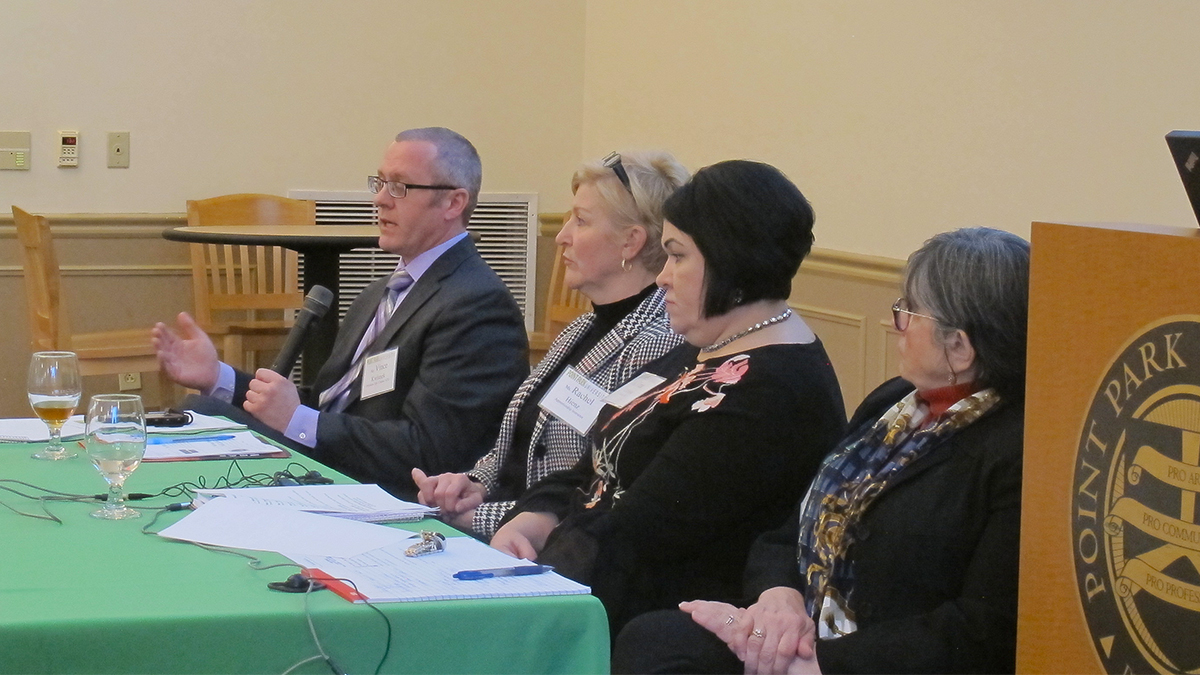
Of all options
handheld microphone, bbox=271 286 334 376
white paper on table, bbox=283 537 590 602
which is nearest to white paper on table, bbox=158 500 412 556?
white paper on table, bbox=283 537 590 602

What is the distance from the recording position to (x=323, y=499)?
70.2 inches

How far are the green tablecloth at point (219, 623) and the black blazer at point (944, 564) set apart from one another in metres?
0.52

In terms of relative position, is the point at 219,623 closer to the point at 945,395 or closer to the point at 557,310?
the point at 945,395

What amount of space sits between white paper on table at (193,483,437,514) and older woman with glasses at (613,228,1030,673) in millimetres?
425

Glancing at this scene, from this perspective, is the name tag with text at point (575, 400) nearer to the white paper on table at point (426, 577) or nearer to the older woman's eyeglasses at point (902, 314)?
the older woman's eyeglasses at point (902, 314)

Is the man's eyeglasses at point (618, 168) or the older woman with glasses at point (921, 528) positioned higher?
the man's eyeglasses at point (618, 168)

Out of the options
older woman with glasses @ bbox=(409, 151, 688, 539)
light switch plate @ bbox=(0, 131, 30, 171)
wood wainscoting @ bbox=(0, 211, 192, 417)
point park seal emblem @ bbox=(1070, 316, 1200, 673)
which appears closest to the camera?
point park seal emblem @ bbox=(1070, 316, 1200, 673)

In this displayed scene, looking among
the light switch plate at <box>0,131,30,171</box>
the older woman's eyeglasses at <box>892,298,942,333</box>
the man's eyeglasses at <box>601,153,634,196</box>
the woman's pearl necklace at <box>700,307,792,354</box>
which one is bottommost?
the woman's pearl necklace at <box>700,307,792,354</box>

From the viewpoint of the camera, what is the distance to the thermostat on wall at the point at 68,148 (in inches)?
219

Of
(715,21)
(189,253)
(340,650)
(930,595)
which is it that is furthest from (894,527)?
(189,253)

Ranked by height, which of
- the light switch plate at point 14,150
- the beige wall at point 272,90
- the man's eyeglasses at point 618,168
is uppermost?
the beige wall at point 272,90

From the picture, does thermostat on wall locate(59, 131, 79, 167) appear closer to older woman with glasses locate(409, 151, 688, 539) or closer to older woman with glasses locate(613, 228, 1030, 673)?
older woman with glasses locate(409, 151, 688, 539)

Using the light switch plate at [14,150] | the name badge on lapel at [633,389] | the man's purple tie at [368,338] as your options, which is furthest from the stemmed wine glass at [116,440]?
the light switch plate at [14,150]

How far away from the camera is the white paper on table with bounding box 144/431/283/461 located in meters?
2.09
